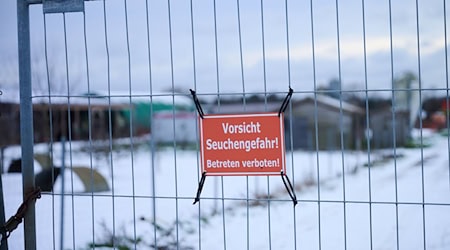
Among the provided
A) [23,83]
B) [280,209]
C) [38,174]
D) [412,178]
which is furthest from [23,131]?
[412,178]

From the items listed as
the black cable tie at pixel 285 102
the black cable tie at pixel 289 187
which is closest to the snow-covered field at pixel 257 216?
the black cable tie at pixel 289 187

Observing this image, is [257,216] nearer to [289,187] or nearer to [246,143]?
[289,187]

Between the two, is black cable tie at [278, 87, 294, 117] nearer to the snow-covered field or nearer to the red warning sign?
the red warning sign

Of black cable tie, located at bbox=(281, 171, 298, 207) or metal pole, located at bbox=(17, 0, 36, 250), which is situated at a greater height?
metal pole, located at bbox=(17, 0, 36, 250)

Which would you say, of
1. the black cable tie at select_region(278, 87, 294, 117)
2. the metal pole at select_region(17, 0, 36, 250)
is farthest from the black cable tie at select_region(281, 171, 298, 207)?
the metal pole at select_region(17, 0, 36, 250)

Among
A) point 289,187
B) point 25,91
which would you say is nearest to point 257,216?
point 289,187

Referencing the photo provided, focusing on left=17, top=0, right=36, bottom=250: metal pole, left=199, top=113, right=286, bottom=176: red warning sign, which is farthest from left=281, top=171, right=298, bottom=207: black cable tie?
left=17, top=0, right=36, bottom=250: metal pole

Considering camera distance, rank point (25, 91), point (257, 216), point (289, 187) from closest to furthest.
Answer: point (289, 187), point (25, 91), point (257, 216)

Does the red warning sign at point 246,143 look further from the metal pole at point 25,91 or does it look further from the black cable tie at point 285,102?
the metal pole at point 25,91

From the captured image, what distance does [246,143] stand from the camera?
2664mm

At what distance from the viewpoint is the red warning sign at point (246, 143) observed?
2.64m

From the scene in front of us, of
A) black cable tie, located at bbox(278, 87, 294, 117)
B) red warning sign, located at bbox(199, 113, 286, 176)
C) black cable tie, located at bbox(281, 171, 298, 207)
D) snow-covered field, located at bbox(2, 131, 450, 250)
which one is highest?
black cable tie, located at bbox(278, 87, 294, 117)

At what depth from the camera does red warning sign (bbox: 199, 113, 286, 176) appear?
264 cm

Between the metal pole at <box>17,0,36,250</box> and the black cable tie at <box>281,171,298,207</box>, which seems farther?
the metal pole at <box>17,0,36,250</box>
